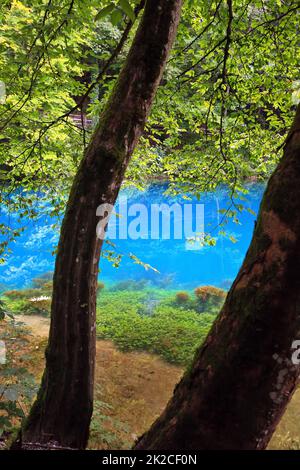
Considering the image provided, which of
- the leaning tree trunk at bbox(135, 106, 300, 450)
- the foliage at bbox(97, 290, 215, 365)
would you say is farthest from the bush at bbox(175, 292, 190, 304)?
the leaning tree trunk at bbox(135, 106, 300, 450)

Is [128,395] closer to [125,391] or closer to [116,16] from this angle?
[125,391]

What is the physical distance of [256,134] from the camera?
475 cm

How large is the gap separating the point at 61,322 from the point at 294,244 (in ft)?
5.52

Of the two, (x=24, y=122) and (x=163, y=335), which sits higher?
(x=24, y=122)

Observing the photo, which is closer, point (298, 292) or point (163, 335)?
point (298, 292)

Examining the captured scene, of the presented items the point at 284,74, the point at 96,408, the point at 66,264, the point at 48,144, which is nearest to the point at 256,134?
the point at 284,74

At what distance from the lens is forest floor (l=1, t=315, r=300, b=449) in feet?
11.6

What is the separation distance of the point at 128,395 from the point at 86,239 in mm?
3468

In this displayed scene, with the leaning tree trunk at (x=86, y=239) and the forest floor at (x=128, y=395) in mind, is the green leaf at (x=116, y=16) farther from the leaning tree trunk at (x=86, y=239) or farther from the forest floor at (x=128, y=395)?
the forest floor at (x=128, y=395)

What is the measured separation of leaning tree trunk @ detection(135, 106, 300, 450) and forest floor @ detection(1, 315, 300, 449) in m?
2.36

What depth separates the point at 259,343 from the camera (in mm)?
1020

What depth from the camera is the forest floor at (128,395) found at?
3.53 metres

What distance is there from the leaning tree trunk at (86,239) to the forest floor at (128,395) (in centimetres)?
92

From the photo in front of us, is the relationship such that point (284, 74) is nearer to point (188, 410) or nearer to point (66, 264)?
point (66, 264)
